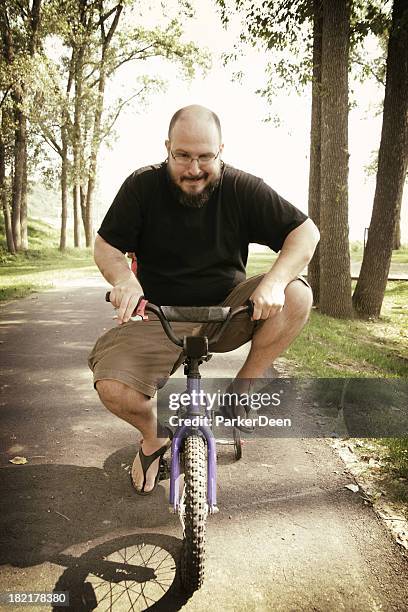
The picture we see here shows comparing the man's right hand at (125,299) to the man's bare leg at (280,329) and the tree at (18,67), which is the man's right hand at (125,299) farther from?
the tree at (18,67)

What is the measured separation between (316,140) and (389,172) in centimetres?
145

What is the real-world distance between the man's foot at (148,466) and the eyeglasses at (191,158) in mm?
1648

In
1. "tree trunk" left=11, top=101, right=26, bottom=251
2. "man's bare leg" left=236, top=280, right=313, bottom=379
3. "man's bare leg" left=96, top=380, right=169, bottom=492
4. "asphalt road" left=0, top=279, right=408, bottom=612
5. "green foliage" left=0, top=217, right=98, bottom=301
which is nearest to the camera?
"asphalt road" left=0, top=279, right=408, bottom=612

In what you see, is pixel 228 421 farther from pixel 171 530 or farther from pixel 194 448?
pixel 194 448

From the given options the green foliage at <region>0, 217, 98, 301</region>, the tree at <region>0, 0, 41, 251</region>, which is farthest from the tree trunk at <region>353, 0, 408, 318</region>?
the tree at <region>0, 0, 41, 251</region>

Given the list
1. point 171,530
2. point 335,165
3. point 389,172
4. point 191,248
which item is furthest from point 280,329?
point 389,172

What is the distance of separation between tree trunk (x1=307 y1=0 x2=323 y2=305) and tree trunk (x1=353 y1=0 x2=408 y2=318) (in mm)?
870

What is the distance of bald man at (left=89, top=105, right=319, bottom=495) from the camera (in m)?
2.94

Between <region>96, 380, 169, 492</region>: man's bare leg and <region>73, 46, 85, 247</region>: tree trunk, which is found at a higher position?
<region>73, 46, 85, 247</region>: tree trunk

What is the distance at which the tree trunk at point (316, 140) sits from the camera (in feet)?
29.7

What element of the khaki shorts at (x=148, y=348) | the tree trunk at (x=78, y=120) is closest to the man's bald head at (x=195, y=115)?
the khaki shorts at (x=148, y=348)

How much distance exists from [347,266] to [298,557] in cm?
718

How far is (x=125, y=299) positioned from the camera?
7.91 ft

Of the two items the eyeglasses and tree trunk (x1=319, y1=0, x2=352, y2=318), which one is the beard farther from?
tree trunk (x1=319, y1=0, x2=352, y2=318)
